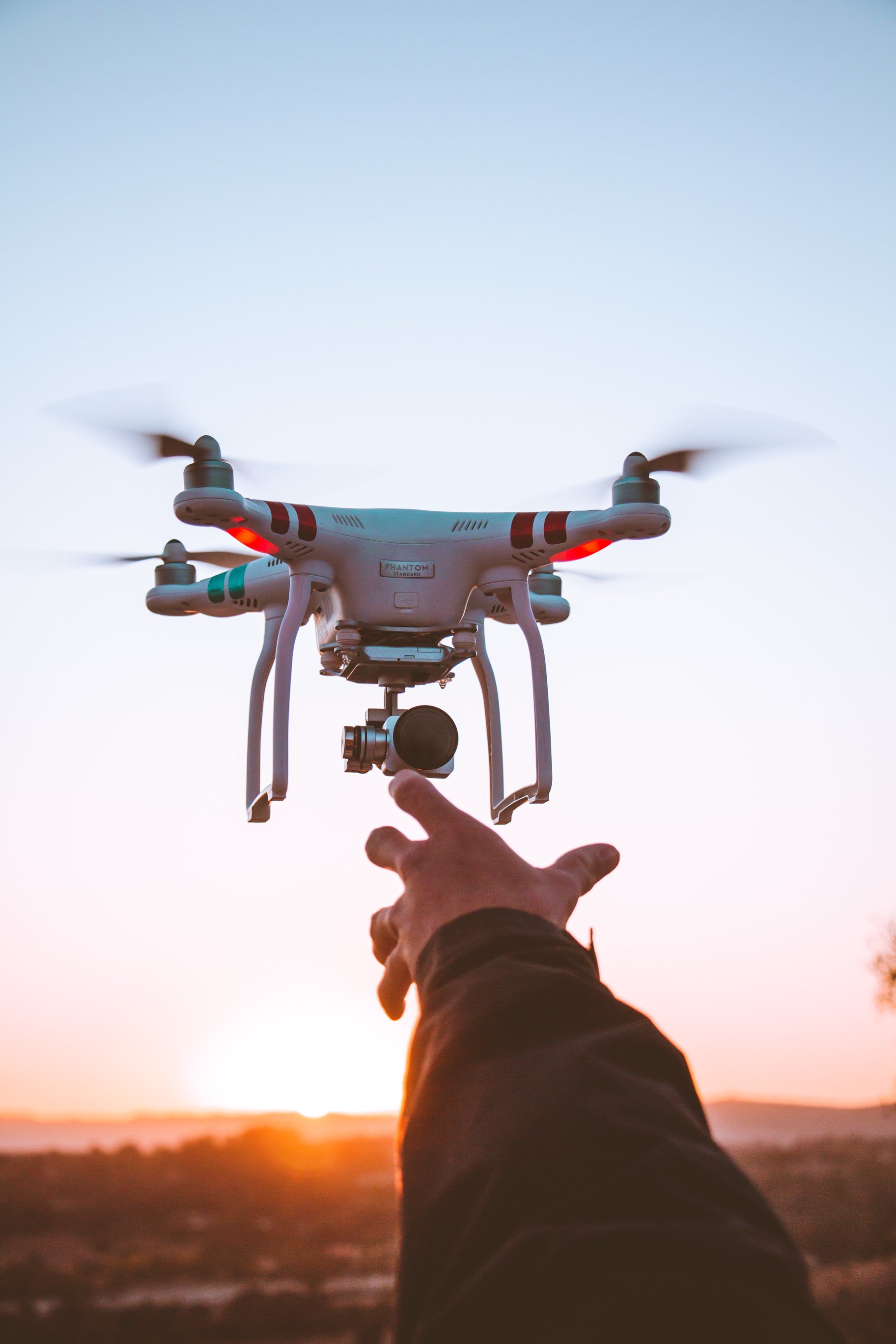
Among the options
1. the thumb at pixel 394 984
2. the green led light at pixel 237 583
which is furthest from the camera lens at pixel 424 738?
the thumb at pixel 394 984

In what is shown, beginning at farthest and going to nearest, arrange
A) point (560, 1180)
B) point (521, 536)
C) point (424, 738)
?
point (521, 536), point (424, 738), point (560, 1180)

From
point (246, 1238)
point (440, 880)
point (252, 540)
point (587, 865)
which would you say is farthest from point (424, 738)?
point (246, 1238)

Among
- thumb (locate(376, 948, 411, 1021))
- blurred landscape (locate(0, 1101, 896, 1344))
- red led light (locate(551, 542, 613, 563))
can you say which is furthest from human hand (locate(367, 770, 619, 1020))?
blurred landscape (locate(0, 1101, 896, 1344))

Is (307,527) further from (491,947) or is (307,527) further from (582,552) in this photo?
(491,947)

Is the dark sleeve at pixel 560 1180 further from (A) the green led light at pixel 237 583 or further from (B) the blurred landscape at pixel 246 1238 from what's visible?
(B) the blurred landscape at pixel 246 1238

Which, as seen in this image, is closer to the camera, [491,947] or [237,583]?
[491,947]

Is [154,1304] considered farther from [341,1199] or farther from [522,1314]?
[522,1314]

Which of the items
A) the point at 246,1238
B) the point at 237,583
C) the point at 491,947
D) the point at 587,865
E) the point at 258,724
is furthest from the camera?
the point at 246,1238

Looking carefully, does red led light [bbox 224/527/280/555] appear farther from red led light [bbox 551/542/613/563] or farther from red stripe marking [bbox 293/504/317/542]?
red led light [bbox 551/542/613/563]
